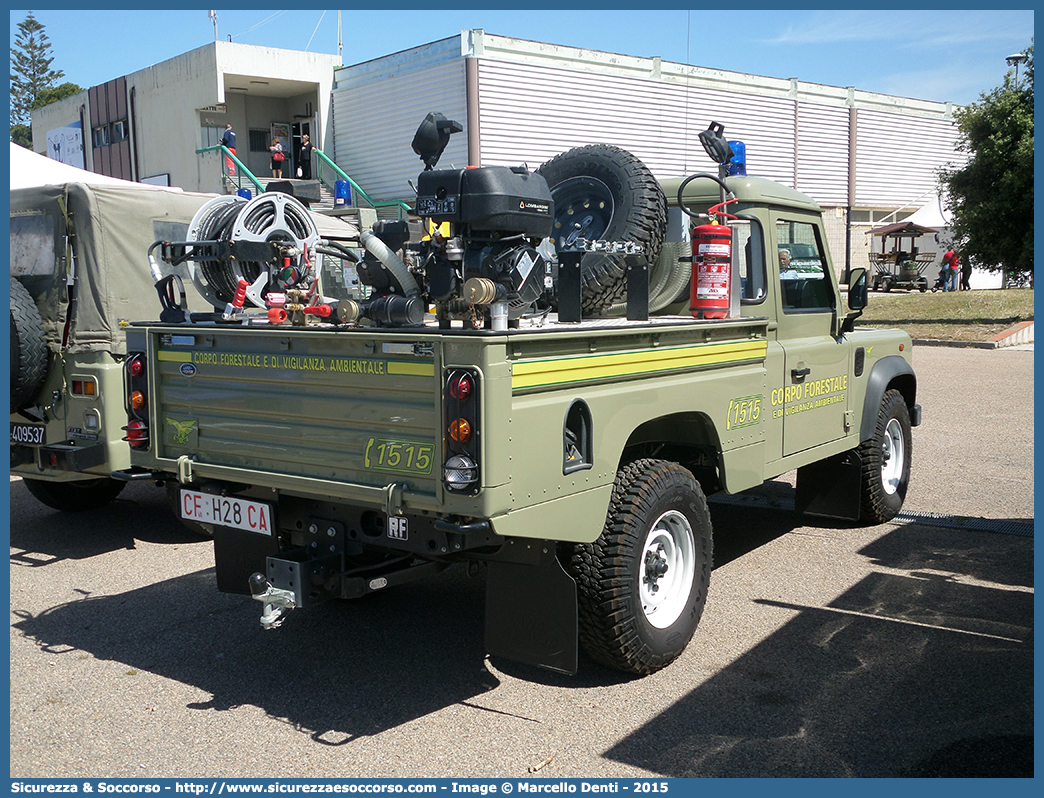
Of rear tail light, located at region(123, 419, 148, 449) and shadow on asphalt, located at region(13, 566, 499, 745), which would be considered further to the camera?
rear tail light, located at region(123, 419, 148, 449)

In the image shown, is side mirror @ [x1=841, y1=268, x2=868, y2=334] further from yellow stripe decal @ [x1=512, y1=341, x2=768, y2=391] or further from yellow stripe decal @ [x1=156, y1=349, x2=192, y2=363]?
yellow stripe decal @ [x1=156, y1=349, x2=192, y2=363]

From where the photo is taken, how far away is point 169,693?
14.1ft

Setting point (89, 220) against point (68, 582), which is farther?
point (89, 220)

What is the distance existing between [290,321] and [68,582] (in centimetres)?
281

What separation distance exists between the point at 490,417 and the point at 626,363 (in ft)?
2.89

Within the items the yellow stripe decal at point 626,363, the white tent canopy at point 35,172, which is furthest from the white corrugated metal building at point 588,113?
the yellow stripe decal at point 626,363

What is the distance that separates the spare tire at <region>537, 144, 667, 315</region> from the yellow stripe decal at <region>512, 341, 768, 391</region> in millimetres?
836

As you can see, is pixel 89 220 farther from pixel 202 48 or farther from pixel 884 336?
pixel 202 48

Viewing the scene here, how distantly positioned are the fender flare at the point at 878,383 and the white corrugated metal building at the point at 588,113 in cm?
1536

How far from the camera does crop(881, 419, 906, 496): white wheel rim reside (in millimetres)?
7011

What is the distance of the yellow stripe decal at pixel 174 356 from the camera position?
449 centimetres

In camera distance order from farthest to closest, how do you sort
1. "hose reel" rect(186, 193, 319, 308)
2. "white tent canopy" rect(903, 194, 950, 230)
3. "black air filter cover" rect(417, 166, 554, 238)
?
"white tent canopy" rect(903, 194, 950, 230) → "hose reel" rect(186, 193, 319, 308) → "black air filter cover" rect(417, 166, 554, 238)

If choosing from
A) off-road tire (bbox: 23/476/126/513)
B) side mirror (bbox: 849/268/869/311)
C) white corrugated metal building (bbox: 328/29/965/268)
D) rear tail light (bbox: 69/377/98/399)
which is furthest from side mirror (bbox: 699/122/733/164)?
white corrugated metal building (bbox: 328/29/965/268)

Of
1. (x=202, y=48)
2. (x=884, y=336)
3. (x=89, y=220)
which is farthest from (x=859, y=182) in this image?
(x=89, y=220)
